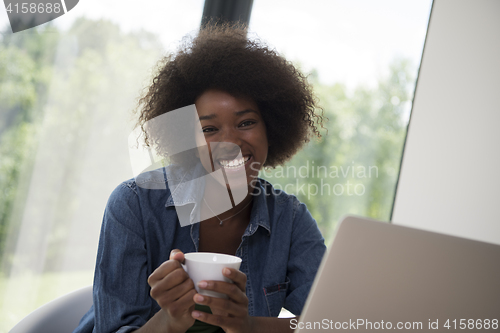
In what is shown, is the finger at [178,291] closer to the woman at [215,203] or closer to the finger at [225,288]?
the finger at [225,288]

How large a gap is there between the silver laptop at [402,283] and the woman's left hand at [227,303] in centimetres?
21

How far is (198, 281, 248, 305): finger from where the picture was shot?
2.13 feet

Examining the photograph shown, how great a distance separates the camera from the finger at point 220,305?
66cm

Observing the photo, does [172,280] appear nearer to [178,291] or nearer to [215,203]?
[178,291]

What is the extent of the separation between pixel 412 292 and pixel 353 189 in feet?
5.74

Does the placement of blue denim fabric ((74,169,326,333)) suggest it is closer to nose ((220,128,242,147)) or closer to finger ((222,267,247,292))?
nose ((220,128,242,147))

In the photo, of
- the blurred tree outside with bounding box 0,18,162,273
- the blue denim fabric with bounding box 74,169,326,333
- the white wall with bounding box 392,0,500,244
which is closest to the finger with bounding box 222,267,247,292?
the blue denim fabric with bounding box 74,169,326,333

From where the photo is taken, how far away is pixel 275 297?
1177mm

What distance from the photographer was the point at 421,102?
79.1 inches

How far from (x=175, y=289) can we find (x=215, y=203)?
0.65 m

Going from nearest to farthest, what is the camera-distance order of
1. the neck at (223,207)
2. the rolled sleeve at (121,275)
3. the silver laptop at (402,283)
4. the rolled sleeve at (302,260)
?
the silver laptop at (402,283)
the rolled sleeve at (121,275)
the rolled sleeve at (302,260)
the neck at (223,207)

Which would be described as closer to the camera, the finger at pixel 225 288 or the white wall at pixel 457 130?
the finger at pixel 225 288

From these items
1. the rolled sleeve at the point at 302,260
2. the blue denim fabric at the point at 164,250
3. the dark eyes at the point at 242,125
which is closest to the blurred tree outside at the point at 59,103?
the blue denim fabric at the point at 164,250

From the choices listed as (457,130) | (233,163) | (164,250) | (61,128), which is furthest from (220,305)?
(457,130)
